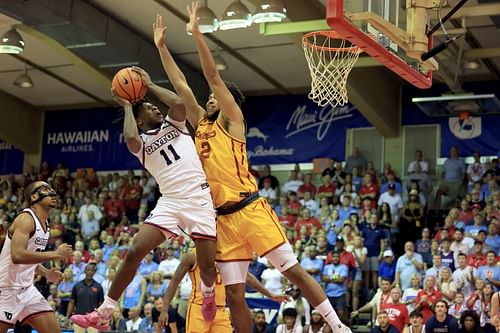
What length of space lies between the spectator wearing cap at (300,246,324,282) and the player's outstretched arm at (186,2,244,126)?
971 cm

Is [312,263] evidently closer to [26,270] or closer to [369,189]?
[369,189]

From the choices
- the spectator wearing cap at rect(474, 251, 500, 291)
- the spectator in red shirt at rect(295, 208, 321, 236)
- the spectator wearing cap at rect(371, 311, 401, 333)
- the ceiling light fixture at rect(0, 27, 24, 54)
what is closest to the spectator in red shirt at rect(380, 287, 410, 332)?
the spectator wearing cap at rect(371, 311, 401, 333)

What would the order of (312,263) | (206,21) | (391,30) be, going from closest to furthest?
(391,30)
(206,21)
(312,263)

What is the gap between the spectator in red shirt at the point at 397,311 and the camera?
14672 mm

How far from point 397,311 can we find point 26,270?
25.8 feet

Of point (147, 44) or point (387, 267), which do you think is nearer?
point (387, 267)

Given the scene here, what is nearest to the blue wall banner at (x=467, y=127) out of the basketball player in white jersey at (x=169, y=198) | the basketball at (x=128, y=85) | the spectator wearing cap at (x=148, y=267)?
the spectator wearing cap at (x=148, y=267)

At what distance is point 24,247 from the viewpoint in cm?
855

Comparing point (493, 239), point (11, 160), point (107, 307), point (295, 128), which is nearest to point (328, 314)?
point (107, 307)

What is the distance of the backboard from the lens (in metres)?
8.46

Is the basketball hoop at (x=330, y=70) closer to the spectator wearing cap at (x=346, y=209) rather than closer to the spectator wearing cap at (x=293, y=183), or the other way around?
the spectator wearing cap at (x=346, y=209)

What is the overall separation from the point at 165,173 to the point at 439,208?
15.1 metres

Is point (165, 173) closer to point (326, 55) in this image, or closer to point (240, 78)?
point (326, 55)

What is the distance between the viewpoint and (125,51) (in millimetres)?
20672
